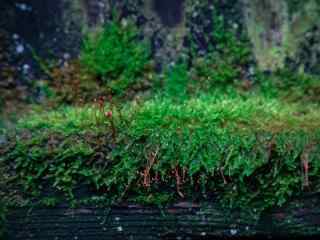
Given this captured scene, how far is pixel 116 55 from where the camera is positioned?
2236 millimetres

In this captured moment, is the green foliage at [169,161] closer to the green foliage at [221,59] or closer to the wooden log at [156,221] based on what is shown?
the wooden log at [156,221]

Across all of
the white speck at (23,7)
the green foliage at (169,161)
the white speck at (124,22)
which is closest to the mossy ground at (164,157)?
the green foliage at (169,161)

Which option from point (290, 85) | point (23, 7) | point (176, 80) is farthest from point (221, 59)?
point (23, 7)

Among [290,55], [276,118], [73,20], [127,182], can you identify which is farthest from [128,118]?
[290,55]

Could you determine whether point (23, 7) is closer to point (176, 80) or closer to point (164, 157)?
point (176, 80)

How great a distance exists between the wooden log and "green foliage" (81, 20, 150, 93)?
0.82 meters

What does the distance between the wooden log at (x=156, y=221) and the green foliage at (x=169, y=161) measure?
51 mm

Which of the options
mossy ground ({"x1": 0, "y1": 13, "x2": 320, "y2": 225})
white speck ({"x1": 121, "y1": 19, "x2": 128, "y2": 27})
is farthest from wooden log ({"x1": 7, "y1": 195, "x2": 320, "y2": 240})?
white speck ({"x1": 121, "y1": 19, "x2": 128, "y2": 27})

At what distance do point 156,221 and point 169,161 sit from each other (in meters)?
0.23

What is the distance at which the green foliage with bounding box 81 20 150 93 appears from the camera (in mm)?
2234

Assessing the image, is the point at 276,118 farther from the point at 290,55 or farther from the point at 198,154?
the point at 290,55

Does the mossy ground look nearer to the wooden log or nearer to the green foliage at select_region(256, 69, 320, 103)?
the wooden log

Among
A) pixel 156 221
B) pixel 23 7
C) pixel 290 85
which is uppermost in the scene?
pixel 23 7

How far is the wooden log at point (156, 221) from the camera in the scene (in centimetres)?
157
